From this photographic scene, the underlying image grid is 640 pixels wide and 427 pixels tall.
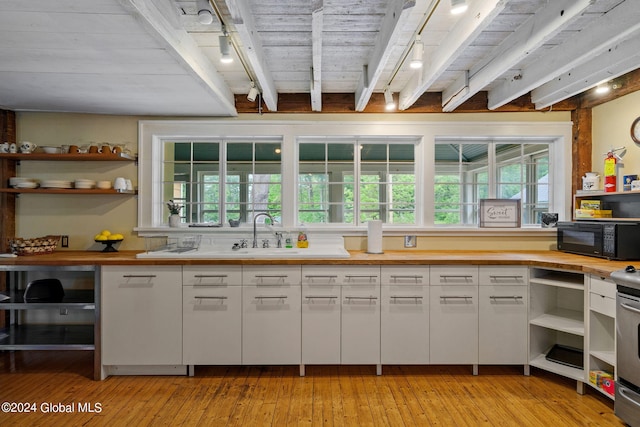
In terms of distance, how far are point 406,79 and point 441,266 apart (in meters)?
1.67

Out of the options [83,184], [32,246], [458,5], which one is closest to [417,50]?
[458,5]

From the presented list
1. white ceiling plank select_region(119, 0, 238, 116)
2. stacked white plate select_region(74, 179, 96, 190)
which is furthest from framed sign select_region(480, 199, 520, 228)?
stacked white plate select_region(74, 179, 96, 190)

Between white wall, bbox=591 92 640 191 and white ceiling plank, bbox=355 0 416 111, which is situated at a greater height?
white ceiling plank, bbox=355 0 416 111

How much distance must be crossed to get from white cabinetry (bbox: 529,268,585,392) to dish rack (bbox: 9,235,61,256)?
4117mm

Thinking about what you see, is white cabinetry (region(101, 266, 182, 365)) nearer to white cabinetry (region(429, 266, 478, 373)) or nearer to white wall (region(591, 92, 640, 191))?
white cabinetry (region(429, 266, 478, 373))

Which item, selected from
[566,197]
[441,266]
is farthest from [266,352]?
[566,197]

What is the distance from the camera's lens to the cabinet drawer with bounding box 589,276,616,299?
6.80 feet

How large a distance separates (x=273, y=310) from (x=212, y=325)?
49 cm

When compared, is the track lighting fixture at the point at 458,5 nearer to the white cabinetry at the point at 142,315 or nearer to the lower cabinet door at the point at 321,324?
the lower cabinet door at the point at 321,324

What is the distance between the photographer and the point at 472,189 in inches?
137

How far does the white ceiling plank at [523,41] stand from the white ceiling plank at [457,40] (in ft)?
1.25

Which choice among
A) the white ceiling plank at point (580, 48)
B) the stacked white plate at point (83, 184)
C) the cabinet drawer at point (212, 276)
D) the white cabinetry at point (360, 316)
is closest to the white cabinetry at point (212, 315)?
the cabinet drawer at point (212, 276)

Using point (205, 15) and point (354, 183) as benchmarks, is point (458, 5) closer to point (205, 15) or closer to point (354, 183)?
point (205, 15)

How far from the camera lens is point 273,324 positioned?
2.49 meters
